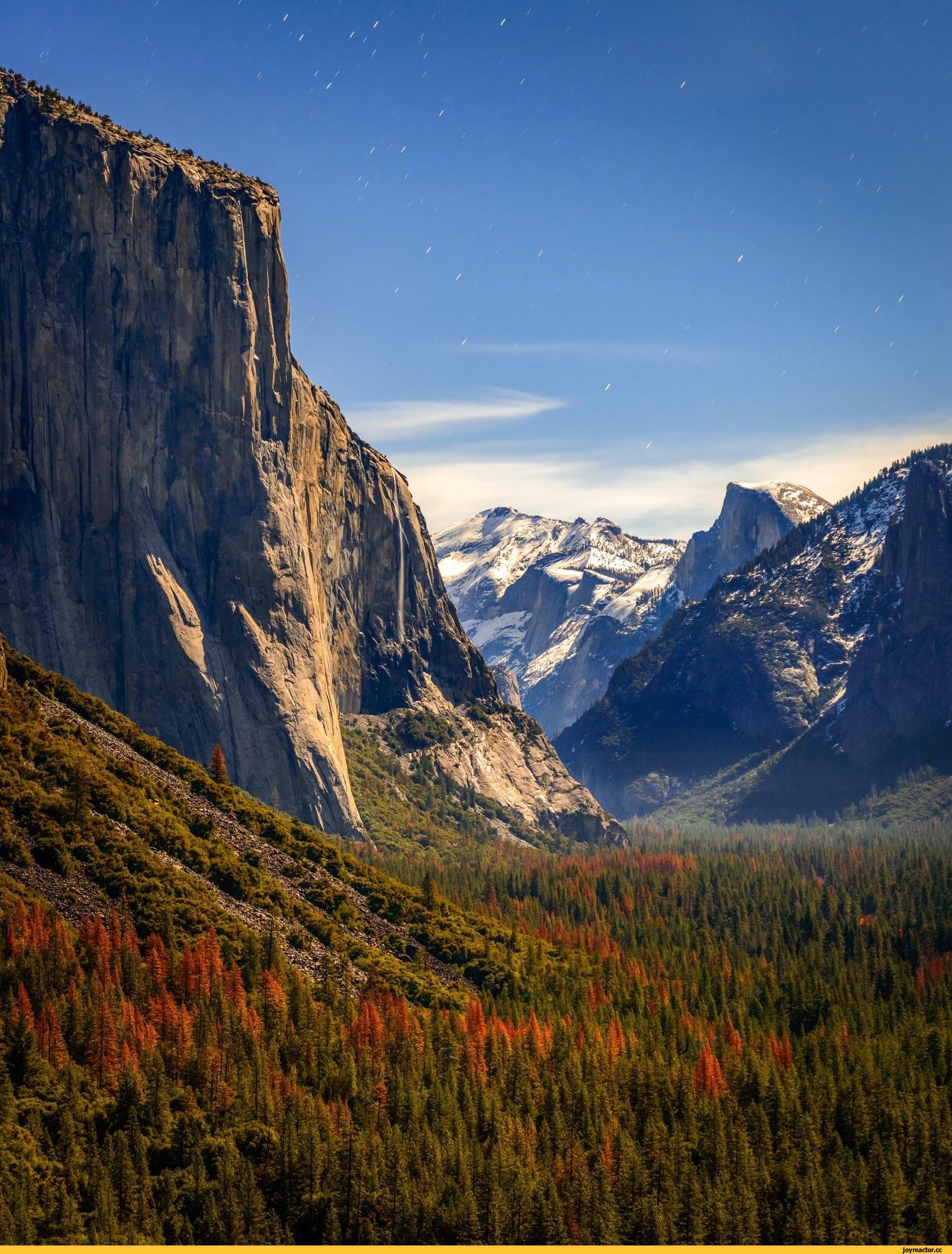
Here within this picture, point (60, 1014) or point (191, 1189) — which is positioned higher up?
point (60, 1014)

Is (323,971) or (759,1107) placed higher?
(323,971)

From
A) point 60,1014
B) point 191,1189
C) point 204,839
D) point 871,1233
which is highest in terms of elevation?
point 204,839

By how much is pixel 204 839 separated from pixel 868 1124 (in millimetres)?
71288

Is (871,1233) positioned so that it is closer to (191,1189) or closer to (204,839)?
(191,1189)

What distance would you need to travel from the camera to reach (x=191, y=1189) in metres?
110

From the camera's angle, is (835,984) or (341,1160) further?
(835,984)

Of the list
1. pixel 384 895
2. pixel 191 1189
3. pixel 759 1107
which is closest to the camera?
pixel 191 1189

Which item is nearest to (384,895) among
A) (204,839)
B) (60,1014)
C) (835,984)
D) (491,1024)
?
(204,839)

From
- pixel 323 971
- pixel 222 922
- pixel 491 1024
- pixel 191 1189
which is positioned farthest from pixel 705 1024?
pixel 191 1189

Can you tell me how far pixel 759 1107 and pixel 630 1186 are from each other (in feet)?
66.7

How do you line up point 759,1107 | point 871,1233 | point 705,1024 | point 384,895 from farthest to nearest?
point 384,895 < point 705,1024 < point 759,1107 < point 871,1233

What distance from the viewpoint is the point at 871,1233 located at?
117 metres

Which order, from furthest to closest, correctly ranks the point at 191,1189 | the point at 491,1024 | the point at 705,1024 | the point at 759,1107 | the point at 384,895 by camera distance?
the point at 384,895 → the point at 705,1024 → the point at 491,1024 → the point at 759,1107 → the point at 191,1189

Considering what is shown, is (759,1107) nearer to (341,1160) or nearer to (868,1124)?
(868,1124)
